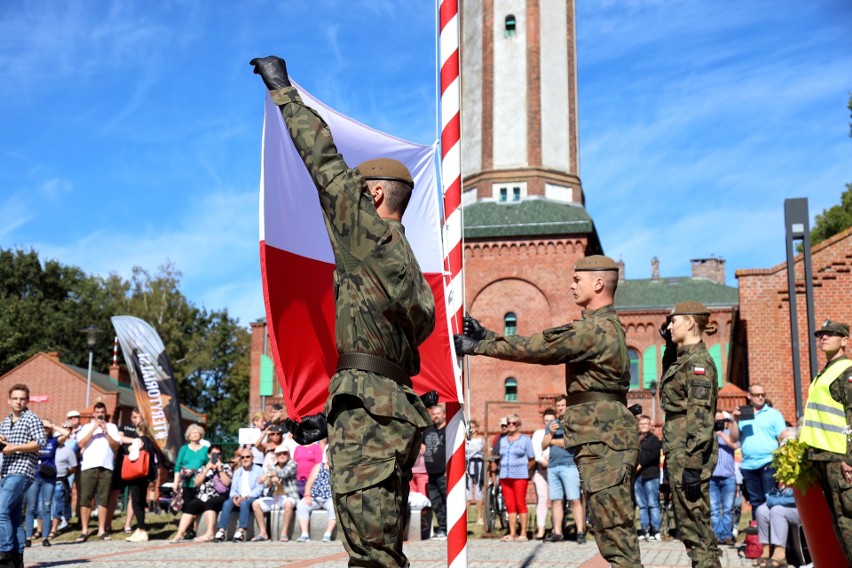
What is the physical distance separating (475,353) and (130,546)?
397 inches

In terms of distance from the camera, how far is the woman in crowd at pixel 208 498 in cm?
1473

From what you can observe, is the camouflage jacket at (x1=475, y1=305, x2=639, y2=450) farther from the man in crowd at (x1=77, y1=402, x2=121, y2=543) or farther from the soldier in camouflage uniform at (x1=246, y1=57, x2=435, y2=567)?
the man in crowd at (x1=77, y1=402, x2=121, y2=543)

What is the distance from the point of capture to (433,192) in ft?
23.6

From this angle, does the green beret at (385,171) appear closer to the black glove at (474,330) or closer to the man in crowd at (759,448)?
the black glove at (474,330)

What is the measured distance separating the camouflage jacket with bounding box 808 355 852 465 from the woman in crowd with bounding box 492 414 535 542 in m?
6.90

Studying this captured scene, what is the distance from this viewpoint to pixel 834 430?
25.5ft

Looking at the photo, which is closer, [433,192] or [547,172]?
[433,192]

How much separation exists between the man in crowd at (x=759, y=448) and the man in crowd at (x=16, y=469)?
9602 millimetres

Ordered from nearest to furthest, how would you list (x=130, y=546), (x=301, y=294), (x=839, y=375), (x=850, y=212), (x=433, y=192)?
(x=301, y=294) < (x=433, y=192) < (x=839, y=375) < (x=130, y=546) < (x=850, y=212)

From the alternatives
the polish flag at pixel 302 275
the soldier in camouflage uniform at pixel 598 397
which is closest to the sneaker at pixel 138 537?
the polish flag at pixel 302 275

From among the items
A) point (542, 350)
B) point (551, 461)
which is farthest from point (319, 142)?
point (551, 461)

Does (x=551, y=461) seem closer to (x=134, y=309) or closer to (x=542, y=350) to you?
(x=542, y=350)

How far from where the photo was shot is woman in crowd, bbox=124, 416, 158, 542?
1491 centimetres

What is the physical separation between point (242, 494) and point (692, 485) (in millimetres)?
9477
